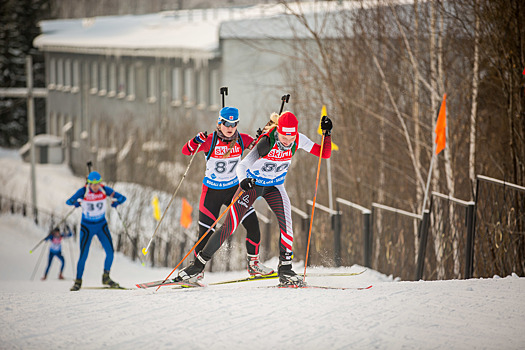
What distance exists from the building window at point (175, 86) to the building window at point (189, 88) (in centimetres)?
35

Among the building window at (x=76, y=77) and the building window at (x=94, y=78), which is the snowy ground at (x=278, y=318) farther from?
the building window at (x=76, y=77)

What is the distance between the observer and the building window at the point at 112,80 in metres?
39.5

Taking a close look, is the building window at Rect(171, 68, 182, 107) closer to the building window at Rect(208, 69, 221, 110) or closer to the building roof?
the building roof

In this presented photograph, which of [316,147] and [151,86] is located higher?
[151,86]

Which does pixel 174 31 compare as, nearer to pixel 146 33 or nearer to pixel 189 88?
pixel 146 33

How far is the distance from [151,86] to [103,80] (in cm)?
660

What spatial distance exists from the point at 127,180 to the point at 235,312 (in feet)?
75.0

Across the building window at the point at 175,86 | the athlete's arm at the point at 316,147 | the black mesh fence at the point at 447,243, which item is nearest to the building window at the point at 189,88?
the building window at the point at 175,86

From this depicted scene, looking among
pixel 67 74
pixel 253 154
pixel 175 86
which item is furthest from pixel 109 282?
pixel 67 74

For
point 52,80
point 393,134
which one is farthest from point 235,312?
point 52,80

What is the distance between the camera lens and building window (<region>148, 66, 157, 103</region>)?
115ft

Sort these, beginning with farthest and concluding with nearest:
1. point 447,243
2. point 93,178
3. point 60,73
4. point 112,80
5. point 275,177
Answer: point 60,73 < point 112,80 < point 447,243 < point 93,178 < point 275,177

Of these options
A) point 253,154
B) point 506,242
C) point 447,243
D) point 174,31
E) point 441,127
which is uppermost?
point 174,31

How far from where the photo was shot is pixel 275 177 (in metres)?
7.98
